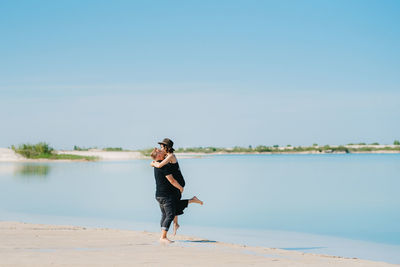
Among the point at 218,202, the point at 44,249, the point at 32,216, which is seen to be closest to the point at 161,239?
the point at 44,249

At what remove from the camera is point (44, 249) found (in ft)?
25.4

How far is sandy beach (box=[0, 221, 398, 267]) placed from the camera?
687 centimetres

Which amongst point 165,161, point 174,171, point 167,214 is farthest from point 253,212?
point 165,161

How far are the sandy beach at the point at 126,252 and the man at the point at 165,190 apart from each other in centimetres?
41

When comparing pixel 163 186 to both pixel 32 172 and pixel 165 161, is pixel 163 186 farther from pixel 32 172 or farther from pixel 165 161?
pixel 32 172

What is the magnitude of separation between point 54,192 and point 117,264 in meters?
16.7

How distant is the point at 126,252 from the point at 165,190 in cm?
172

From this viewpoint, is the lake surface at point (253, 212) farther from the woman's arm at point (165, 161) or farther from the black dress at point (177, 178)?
the woman's arm at point (165, 161)

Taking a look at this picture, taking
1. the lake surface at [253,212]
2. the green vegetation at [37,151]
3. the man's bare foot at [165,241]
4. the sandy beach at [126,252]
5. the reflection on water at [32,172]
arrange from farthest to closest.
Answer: the green vegetation at [37,151] → the reflection on water at [32,172] → the lake surface at [253,212] → the man's bare foot at [165,241] → the sandy beach at [126,252]

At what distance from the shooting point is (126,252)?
25.1ft

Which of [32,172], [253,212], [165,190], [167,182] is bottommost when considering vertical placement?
[253,212]

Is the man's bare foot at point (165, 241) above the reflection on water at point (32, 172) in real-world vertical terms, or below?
above

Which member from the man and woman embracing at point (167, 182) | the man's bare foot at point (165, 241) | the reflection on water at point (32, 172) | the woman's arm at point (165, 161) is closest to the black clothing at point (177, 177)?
the man and woman embracing at point (167, 182)

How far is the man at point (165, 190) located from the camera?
29.5ft
